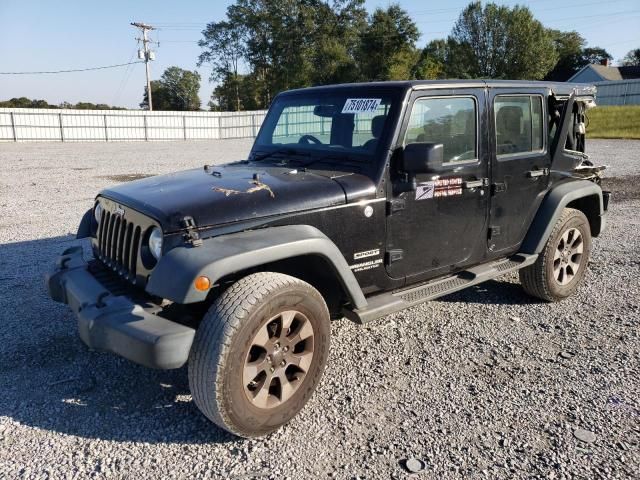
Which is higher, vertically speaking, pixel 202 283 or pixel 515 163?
pixel 515 163

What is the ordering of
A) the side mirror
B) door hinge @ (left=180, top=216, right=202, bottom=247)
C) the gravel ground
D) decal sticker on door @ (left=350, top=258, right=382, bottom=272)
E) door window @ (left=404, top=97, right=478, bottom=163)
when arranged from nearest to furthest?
the gravel ground
door hinge @ (left=180, top=216, right=202, bottom=247)
the side mirror
decal sticker on door @ (left=350, top=258, right=382, bottom=272)
door window @ (left=404, top=97, right=478, bottom=163)

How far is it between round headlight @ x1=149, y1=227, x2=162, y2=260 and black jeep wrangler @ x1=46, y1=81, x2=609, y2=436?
0.05 ft

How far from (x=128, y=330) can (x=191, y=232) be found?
23.2 inches

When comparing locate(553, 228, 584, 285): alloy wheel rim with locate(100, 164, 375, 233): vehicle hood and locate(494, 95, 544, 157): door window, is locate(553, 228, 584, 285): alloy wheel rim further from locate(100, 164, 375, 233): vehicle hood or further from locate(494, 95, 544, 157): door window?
locate(100, 164, 375, 233): vehicle hood

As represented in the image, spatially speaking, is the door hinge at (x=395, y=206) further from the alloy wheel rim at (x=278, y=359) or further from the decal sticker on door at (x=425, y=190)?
the alloy wheel rim at (x=278, y=359)

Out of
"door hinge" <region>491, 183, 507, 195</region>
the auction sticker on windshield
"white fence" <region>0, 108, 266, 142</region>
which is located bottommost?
"door hinge" <region>491, 183, 507, 195</region>

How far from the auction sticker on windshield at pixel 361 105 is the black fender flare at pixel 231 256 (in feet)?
3.61

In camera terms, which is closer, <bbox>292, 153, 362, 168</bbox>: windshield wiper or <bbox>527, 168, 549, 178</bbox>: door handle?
<bbox>292, 153, 362, 168</bbox>: windshield wiper

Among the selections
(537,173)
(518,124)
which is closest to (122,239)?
(518,124)

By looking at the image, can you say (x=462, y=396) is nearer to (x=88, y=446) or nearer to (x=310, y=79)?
(x=88, y=446)

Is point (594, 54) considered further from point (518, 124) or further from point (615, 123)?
point (518, 124)

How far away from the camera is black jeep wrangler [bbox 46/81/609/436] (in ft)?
8.73

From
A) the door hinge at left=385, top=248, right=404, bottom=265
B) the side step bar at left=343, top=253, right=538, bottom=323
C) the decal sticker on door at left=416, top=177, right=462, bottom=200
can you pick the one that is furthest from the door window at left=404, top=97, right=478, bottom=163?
the side step bar at left=343, top=253, right=538, bottom=323

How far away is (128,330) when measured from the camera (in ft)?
8.52
